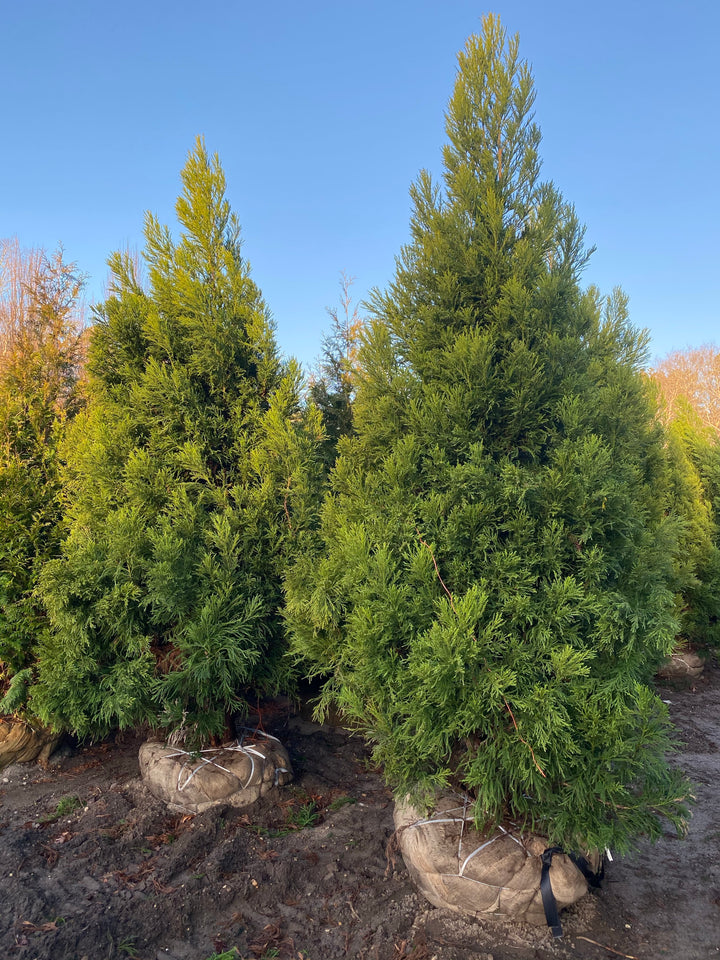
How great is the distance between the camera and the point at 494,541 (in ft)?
10.5

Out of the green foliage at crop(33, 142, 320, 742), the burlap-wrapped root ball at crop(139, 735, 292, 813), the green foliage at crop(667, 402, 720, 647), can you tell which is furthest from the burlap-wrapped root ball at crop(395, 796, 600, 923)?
the green foliage at crop(667, 402, 720, 647)

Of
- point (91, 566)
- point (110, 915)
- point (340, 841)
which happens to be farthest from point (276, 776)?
point (91, 566)

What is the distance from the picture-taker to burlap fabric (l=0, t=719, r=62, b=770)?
509 centimetres

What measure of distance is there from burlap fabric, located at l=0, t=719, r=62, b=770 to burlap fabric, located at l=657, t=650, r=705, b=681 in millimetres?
8254

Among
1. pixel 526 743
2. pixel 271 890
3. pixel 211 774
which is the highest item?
pixel 526 743

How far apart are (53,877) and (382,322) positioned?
3.97 meters

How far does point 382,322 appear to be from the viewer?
3.85m

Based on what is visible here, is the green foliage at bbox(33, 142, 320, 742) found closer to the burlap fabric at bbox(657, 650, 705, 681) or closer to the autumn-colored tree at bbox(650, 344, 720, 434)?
the burlap fabric at bbox(657, 650, 705, 681)

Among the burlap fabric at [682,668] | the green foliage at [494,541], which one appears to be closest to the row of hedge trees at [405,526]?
the green foliage at [494,541]

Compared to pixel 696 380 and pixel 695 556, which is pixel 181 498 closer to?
pixel 695 556

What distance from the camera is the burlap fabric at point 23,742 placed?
5.09m

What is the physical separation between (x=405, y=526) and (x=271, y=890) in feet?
7.51

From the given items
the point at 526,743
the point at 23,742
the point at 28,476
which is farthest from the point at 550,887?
the point at 28,476

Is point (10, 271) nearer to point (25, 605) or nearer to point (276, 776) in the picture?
point (25, 605)
